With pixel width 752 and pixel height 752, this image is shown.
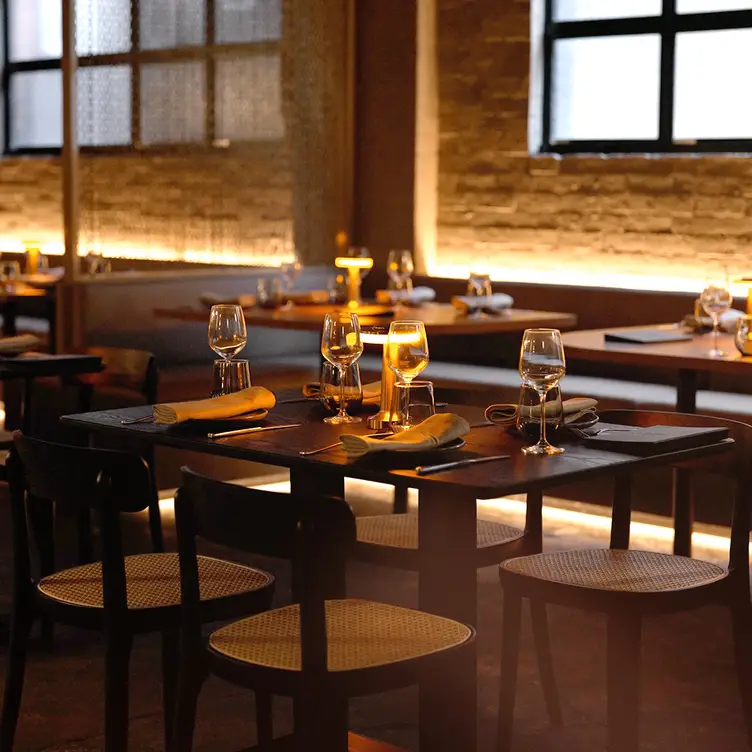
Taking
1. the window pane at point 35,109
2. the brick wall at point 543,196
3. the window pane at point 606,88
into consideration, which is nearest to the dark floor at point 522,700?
the brick wall at point 543,196

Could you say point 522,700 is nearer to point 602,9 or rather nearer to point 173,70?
point 173,70

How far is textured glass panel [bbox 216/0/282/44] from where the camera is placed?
6.62 meters

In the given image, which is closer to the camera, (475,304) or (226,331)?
(226,331)

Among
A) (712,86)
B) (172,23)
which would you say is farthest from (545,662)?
(172,23)

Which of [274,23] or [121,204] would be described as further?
[274,23]

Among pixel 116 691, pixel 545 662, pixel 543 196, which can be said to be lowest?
pixel 545 662

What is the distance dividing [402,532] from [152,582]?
2.21 ft

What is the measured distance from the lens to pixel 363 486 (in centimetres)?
609

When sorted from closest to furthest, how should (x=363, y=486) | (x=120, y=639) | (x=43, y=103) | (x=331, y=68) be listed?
(x=120, y=639)
(x=363, y=486)
(x=331, y=68)
(x=43, y=103)

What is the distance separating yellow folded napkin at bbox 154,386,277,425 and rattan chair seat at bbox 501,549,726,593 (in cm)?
63

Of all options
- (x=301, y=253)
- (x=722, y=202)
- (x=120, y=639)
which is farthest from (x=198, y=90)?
(x=120, y=639)

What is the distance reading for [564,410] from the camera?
2.83m

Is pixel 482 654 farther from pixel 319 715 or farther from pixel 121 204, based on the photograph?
pixel 121 204

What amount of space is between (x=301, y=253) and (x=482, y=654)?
3740 mm
